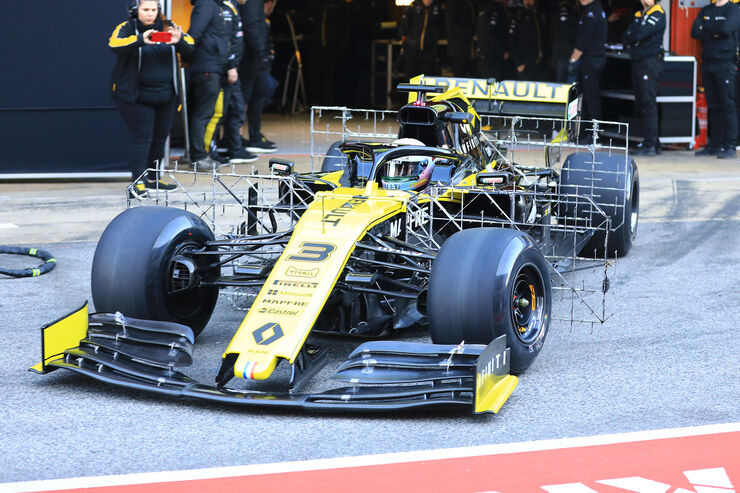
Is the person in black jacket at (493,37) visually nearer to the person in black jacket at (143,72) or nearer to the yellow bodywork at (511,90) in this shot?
the person in black jacket at (143,72)

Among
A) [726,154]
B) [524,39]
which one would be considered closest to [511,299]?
[726,154]

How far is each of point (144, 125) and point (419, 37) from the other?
729 cm

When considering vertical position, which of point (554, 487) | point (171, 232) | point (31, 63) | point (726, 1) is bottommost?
point (554, 487)

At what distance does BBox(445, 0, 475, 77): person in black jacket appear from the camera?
17.5 meters

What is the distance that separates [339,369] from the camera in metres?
5.45

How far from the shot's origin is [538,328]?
614 centimetres

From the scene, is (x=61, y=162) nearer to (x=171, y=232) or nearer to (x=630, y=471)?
(x=171, y=232)

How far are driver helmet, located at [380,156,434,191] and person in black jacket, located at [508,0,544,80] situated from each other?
32.6 ft

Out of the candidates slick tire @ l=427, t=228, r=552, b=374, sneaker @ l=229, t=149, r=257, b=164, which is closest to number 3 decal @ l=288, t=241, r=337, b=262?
slick tire @ l=427, t=228, r=552, b=374

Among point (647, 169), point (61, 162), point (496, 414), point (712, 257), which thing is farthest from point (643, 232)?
point (61, 162)

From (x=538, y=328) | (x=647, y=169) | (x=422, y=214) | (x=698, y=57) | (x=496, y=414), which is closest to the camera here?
(x=496, y=414)

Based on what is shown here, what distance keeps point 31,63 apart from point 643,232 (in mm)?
6985

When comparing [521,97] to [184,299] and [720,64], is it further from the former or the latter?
[720,64]

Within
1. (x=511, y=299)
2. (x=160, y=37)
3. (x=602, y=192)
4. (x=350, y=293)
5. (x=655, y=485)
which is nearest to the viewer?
(x=655, y=485)
